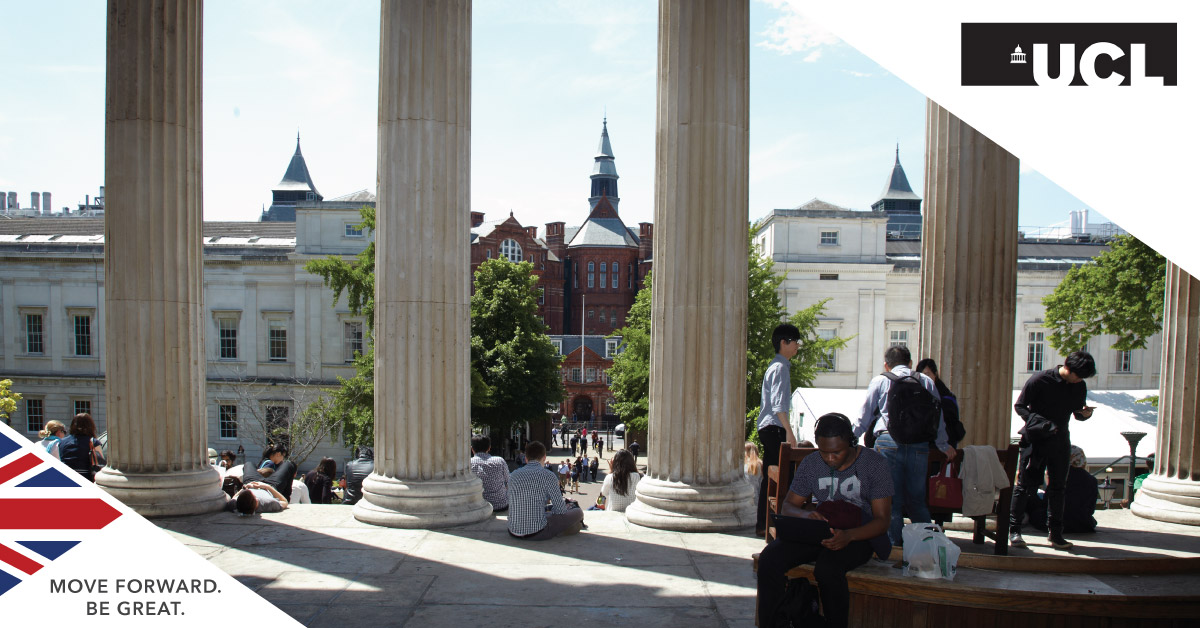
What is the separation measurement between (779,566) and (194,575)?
4.56m

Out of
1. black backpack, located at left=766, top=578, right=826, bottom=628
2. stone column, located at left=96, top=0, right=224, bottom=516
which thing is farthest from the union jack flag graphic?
black backpack, located at left=766, top=578, right=826, bottom=628

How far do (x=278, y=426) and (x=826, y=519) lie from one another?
39.8m

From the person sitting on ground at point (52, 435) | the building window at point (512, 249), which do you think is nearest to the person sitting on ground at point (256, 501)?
the person sitting on ground at point (52, 435)

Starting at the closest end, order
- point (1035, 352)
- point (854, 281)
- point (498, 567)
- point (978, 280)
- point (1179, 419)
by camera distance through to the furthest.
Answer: point (498, 567), point (978, 280), point (1179, 419), point (1035, 352), point (854, 281)

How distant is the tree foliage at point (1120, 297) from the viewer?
25250 millimetres

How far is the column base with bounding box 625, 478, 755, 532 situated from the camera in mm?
9469

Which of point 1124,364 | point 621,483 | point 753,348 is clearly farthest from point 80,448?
point 1124,364

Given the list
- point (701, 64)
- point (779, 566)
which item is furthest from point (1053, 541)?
point (701, 64)

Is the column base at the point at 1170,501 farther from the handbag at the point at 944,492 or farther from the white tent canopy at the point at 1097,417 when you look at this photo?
the handbag at the point at 944,492

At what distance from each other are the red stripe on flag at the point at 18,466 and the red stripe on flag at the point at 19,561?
0.84m

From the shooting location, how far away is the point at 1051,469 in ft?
29.0

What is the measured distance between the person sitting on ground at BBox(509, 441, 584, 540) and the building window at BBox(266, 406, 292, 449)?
27.4 meters

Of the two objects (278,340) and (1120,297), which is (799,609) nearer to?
(1120,297)

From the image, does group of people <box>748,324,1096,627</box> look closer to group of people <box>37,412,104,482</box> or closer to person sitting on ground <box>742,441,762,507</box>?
person sitting on ground <box>742,441,762,507</box>
